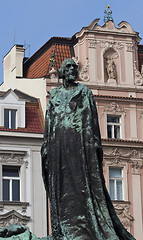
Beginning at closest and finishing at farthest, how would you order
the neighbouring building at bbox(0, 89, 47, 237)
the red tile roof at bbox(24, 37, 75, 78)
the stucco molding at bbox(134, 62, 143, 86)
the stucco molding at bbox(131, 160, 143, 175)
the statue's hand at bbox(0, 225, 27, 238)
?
1. the statue's hand at bbox(0, 225, 27, 238)
2. the neighbouring building at bbox(0, 89, 47, 237)
3. the stucco molding at bbox(131, 160, 143, 175)
4. the stucco molding at bbox(134, 62, 143, 86)
5. the red tile roof at bbox(24, 37, 75, 78)

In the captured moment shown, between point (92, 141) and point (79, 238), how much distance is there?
1328mm

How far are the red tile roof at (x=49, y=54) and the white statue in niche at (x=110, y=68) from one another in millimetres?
1808

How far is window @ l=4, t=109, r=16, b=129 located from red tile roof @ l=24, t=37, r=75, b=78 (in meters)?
2.57

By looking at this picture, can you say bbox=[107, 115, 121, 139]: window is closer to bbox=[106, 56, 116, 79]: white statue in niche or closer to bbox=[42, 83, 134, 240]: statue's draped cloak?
bbox=[106, 56, 116, 79]: white statue in niche

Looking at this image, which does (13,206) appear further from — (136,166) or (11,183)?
(136,166)

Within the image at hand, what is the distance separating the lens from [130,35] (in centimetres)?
3666

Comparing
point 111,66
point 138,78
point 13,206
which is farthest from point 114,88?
point 13,206

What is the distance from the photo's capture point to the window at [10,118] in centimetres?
3416

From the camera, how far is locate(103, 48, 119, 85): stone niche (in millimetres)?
35938

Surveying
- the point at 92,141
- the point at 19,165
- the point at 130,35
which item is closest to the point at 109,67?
the point at 130,35

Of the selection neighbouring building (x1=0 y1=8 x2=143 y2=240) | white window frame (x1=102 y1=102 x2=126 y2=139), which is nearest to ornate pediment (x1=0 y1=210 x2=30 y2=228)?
neighbouring building (x1=0 y1=8 x2=143 y2=240)

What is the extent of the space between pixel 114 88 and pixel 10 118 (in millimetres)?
4726

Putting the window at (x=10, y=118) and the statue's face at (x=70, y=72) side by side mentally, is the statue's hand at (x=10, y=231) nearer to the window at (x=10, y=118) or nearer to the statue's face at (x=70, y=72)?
the statue's face at (x=70, y=72)

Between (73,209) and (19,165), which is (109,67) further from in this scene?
(73,209)
